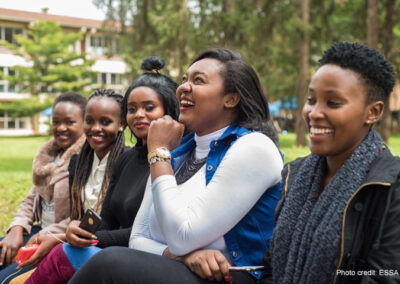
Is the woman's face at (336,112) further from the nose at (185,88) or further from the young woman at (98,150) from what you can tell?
the young woman at (98,150)

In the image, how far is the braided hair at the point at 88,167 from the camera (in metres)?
3.36

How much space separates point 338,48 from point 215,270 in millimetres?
1039

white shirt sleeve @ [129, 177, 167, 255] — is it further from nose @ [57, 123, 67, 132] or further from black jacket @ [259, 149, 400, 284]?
nose @ [57, 123, 67, 132]

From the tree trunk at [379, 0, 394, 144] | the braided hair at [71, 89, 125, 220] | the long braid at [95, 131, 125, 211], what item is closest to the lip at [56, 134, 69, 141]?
the braided hair at [71, 89, 125, 220]

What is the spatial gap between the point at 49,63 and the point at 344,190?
106 ft

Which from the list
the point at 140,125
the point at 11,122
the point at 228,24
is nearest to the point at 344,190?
the point at 140,125

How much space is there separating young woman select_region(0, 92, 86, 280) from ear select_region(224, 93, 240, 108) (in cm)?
178

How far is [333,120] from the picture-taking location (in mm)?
1699

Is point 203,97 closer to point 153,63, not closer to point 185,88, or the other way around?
point 185,88

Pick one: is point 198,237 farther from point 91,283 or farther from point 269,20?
point 269,20

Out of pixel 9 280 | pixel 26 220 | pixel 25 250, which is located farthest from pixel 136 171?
pixel 26 220

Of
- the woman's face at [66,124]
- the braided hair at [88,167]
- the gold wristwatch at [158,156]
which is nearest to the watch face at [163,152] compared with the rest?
the gold wristwatch at [158,156]

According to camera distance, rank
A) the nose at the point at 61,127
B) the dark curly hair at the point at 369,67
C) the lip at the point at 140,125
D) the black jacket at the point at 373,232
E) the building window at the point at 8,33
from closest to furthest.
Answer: the black jacket at the point at 373,232, the dark curly hair at the point at 369,67, the lip at the point at 140,125, the nose at the point at 61,127, the building window at the point at 8,33

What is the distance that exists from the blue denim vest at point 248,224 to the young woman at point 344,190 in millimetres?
144
